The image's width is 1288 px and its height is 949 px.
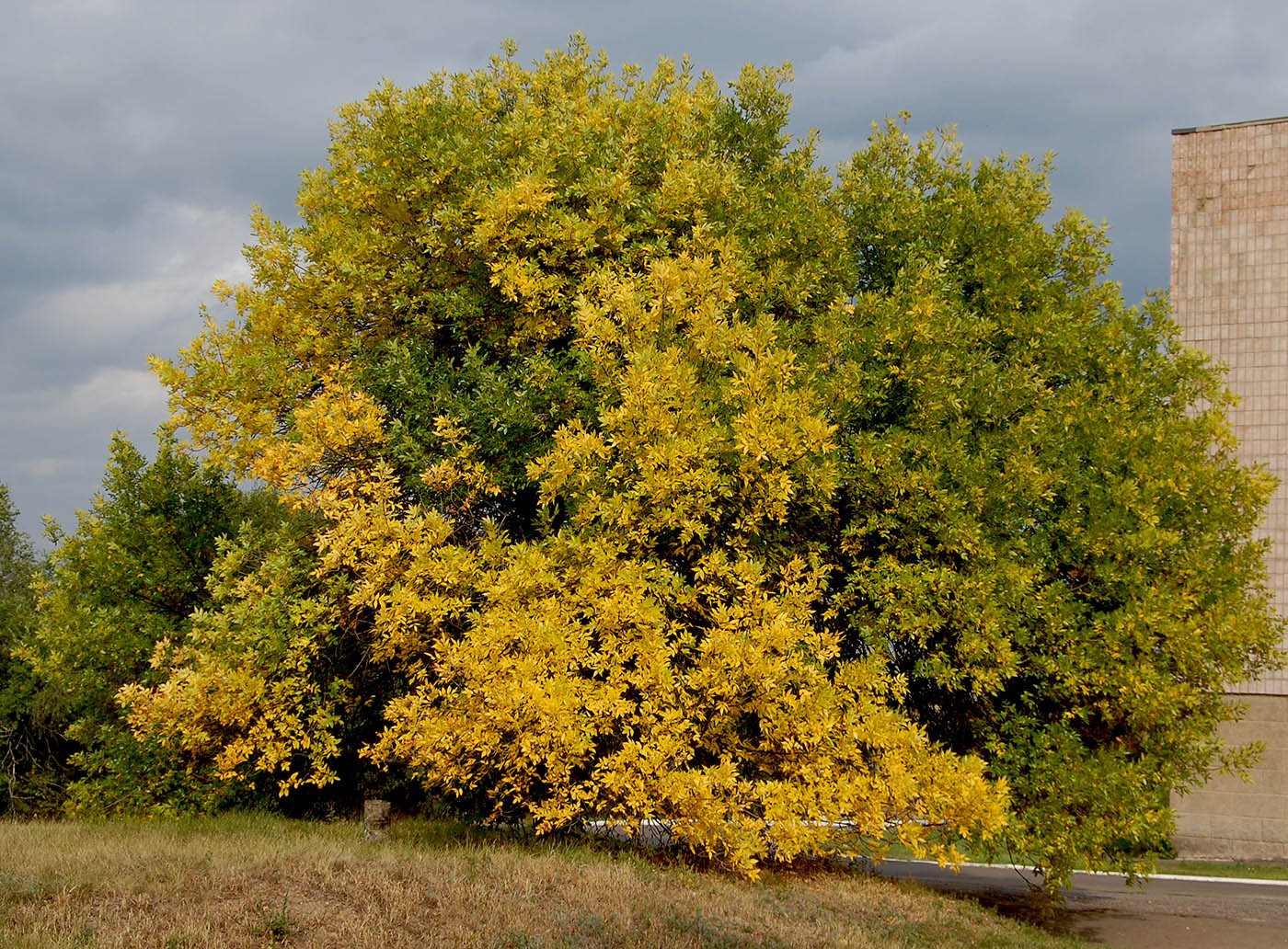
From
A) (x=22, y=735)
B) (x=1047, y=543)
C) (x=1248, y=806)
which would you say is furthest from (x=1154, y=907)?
(x=22, y=735)

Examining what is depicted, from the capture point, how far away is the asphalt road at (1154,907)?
13625mm

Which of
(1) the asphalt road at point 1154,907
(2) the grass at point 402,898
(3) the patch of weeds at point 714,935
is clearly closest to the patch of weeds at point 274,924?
(2) the grass at point 402,898

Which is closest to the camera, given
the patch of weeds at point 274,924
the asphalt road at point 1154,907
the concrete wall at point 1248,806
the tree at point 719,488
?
the patch of weeds at point 274,924

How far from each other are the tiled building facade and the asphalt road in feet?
7.41

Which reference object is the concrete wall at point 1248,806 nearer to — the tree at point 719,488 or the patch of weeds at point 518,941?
the tree at point 719,488

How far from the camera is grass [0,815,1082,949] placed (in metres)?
7.62

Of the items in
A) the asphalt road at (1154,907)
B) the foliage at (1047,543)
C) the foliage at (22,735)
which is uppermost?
the foliage at (1047,543)

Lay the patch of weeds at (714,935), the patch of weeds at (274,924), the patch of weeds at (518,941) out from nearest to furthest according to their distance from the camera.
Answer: the patch of weeds at (274,924), the patch of weeds at (518,941), the patch of weeds at (714,935)

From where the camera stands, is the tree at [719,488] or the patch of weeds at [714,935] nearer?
the patch of weeds at [714,935]

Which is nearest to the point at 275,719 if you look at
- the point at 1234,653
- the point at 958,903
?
the point at 958,903

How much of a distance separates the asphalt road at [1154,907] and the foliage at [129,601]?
1221 centimetres

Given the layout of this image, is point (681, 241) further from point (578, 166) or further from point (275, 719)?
point (275, 719)

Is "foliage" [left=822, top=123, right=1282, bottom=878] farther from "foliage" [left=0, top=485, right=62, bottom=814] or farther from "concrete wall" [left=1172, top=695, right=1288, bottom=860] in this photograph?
"foliage" [left=0, top=485, right=62, bottom=814]

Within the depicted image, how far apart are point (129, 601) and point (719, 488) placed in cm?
1057
